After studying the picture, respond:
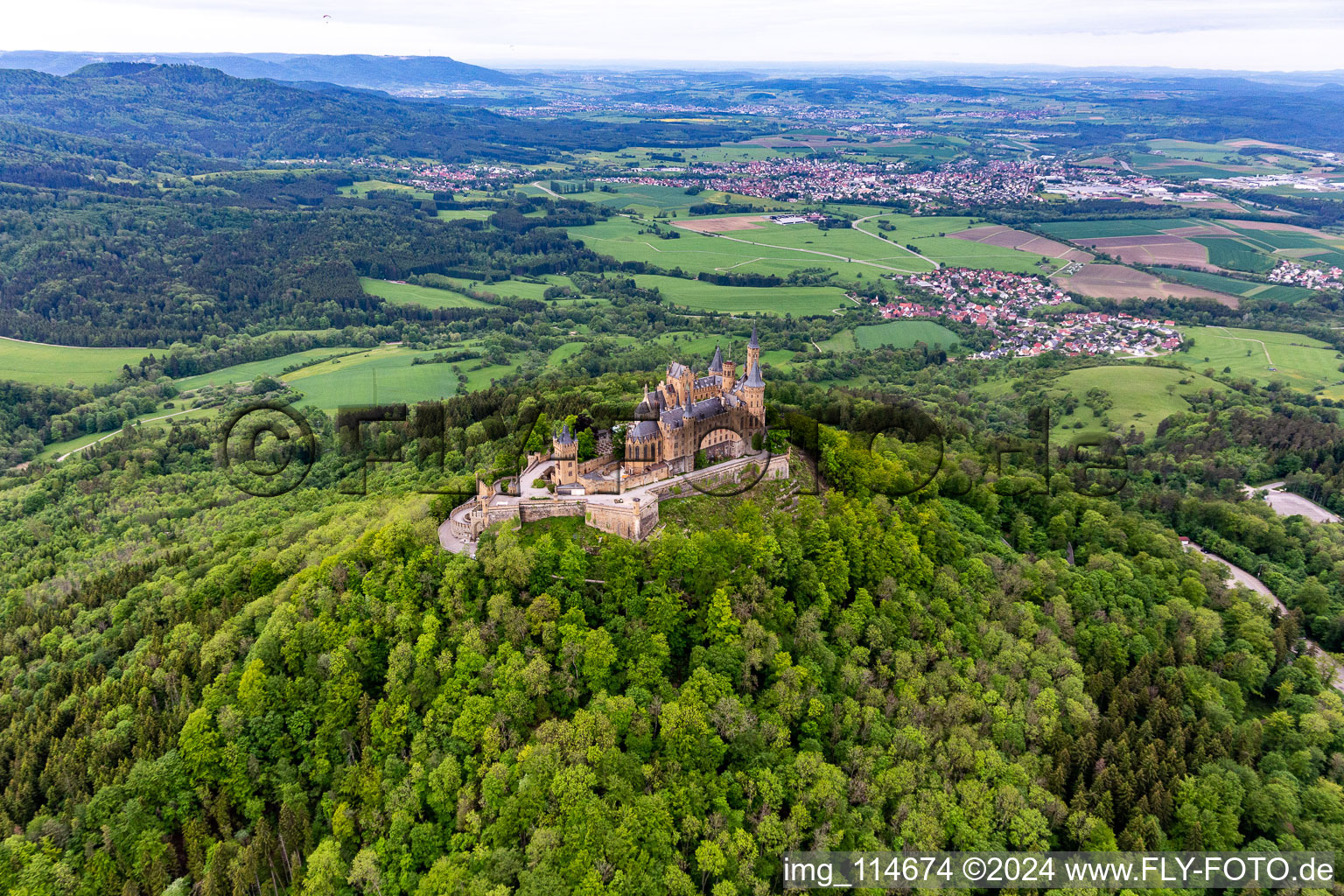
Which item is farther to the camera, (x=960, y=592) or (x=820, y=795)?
(x=960, y=592)

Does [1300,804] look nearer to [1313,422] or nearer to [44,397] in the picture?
[1313,422]

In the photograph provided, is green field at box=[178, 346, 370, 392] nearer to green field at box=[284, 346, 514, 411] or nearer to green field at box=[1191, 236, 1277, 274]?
green field at box=[284, 346, 514, 411]

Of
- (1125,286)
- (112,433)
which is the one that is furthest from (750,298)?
(112,433)

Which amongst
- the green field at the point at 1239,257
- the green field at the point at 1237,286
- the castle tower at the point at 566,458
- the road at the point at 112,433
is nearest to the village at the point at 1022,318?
the green field at the point at 1237,286

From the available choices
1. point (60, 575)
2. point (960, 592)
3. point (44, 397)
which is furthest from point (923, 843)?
point (44, 397)

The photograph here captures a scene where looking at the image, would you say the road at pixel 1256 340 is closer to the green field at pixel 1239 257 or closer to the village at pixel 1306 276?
the village at pixel 1306 276
